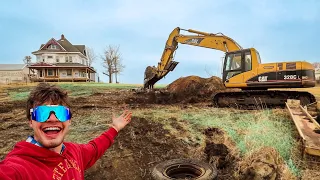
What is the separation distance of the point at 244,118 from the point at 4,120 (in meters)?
8.31

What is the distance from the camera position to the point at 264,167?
4551 mm

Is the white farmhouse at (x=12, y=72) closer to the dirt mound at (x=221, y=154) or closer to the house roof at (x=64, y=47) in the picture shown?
the house roof at (x=64, y=47)

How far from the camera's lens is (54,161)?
2.24 meters

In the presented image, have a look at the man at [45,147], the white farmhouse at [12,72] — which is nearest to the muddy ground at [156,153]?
the man at [45,147]

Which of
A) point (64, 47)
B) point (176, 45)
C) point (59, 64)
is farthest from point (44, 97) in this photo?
point (64, 47)

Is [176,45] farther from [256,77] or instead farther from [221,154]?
[221,154]

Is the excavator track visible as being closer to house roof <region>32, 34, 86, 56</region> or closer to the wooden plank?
the wooden plank

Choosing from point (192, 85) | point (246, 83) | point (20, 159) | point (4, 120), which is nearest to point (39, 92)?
point (20, 159)

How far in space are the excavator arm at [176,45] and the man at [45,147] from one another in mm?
12820

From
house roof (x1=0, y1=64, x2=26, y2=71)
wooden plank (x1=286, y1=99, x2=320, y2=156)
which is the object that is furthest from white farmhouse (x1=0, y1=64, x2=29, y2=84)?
wooden plank (x1=286, y1=99, x2=320, y2=156)

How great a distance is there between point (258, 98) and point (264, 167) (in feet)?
28.2

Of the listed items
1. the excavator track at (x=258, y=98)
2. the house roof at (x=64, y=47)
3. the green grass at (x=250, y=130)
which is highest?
the house roof at (x=64, y=47)

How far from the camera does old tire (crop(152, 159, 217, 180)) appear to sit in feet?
13.8

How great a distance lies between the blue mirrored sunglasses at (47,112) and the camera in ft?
7.30
